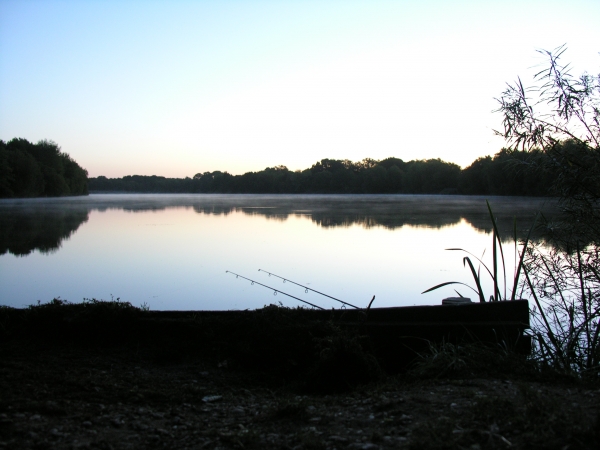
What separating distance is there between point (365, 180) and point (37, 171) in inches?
2660

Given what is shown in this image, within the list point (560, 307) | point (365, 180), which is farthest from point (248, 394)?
point (365, 180)

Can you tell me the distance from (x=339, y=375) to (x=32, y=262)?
27.5ft

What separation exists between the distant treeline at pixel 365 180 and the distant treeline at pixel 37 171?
44.4m

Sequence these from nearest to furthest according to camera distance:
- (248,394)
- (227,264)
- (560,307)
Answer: (248,394), (560,307), (227,264)

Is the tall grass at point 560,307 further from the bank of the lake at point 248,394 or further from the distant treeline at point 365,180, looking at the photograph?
the distant treeline at point 365,180

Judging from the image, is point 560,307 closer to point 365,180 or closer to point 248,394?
point 248,394

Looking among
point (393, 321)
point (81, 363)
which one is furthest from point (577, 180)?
point (81, 363)

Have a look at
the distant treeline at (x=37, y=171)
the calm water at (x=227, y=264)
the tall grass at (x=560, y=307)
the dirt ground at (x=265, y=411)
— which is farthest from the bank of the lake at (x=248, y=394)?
the distant treeline at (x=37, y=171)

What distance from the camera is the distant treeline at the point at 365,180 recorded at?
76562 millimetres

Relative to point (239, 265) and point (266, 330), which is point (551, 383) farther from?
point (239, 265)

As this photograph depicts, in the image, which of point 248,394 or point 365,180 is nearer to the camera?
point 248,394

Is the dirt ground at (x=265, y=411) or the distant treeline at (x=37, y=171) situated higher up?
the distant treeline at (x=37, y=171)

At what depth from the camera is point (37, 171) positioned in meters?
65.6

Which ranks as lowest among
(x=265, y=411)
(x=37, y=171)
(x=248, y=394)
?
(x=248, y=394)
